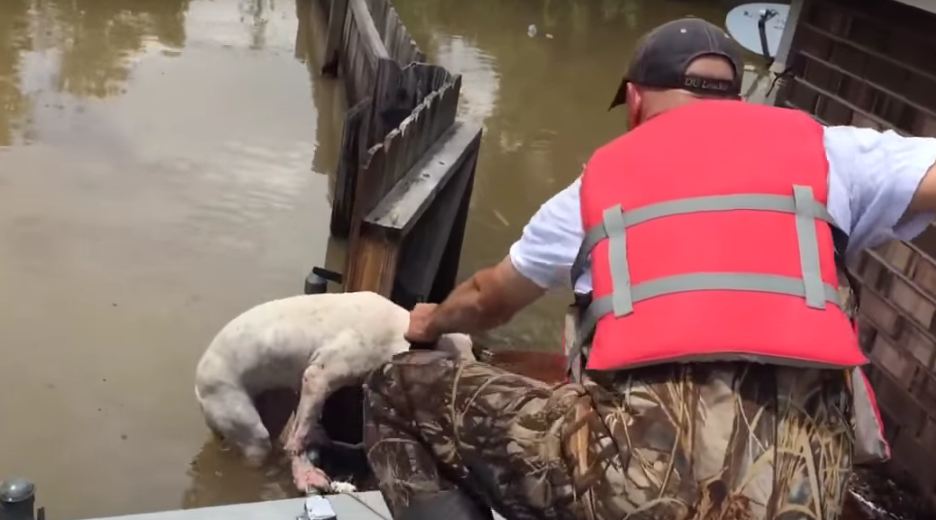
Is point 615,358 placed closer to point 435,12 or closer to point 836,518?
point 836,518

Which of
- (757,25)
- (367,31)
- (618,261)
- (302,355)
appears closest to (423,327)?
(302,355)

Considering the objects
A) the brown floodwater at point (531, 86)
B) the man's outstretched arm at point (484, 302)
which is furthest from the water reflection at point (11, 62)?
the man's outstretched arm at point (484, 302)

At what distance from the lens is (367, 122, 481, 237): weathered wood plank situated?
14.6 feet

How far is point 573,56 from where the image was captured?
13344 millimetres

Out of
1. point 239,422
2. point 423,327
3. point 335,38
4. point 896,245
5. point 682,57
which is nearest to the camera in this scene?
point 682,57

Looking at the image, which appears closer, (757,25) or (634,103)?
(634,103)

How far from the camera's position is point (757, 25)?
11.3 m

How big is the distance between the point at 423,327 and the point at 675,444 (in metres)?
1.14

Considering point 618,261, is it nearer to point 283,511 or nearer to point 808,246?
point 808,246

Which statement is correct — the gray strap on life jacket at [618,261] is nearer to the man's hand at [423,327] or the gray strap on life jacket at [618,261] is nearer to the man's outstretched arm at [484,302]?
the man's outstretched arm at [484,302]

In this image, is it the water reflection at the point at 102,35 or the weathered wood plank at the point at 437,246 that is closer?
the weathered wood plank at the point at 437,246

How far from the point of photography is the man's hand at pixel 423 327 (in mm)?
3191

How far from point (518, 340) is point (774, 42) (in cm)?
668

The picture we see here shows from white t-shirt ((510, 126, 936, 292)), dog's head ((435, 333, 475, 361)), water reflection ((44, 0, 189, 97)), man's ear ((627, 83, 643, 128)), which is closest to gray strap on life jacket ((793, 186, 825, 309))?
white t-shirt ((510, 126, 936, 292))
